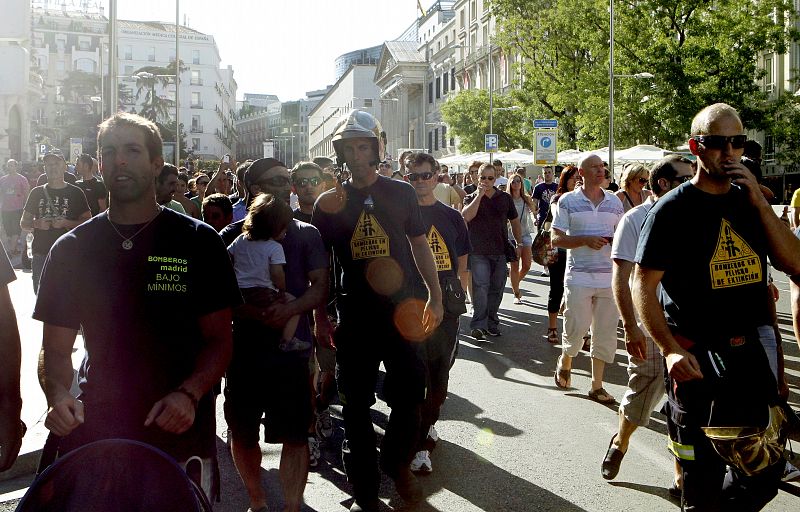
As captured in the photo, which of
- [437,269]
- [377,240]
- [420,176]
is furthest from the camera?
[420,176]

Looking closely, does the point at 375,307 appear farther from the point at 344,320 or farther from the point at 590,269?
the point at 590,269

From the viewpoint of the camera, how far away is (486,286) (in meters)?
10.8

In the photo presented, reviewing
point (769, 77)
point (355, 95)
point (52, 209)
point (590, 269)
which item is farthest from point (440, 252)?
point (355, 95)

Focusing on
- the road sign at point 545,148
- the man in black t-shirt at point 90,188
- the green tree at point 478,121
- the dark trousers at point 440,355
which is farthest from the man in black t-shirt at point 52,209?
the green tree at point 478,121

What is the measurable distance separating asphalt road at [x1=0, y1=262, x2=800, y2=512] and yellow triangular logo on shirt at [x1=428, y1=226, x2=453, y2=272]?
1.10 m

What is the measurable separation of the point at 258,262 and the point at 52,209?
527 centimetres

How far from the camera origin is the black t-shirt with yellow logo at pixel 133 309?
123 inches

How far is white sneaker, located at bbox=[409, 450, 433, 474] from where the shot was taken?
562 centimetres

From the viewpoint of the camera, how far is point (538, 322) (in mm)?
12055

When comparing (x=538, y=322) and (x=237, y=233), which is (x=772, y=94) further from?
(x=237, y=233)

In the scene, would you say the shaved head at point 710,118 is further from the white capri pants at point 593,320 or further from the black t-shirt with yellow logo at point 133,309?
the white capri pants at point 593,320

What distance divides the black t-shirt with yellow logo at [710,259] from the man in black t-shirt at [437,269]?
1.73 meters

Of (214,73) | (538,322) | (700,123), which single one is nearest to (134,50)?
(214,73)

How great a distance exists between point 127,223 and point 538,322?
9255mm
